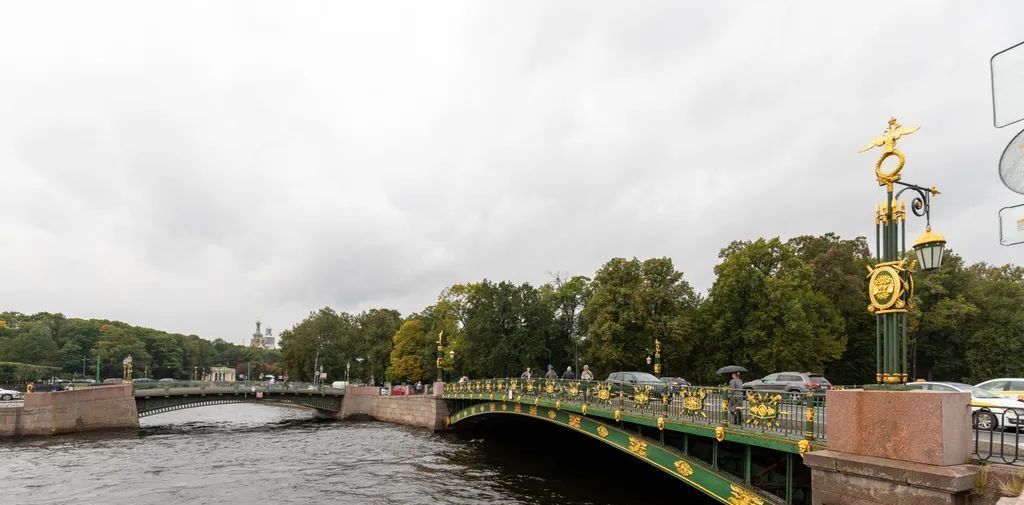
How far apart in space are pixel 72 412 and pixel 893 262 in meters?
44.6

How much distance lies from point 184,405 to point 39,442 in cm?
1273

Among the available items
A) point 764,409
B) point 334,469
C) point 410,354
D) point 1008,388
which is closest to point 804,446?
point 764,409

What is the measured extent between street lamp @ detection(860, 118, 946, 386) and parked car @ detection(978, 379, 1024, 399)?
1181 cm

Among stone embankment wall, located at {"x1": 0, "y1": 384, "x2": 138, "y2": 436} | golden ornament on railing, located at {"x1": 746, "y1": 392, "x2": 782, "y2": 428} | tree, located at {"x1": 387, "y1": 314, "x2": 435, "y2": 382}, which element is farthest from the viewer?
tree, located at {"x1": 387, "y1": 314, "x2": 435, "y2": 382}

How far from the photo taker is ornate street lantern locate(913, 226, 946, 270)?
7992 mm

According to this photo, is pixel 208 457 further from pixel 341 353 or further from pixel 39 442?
pixel 341 353

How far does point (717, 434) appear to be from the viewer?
12539 millimetres

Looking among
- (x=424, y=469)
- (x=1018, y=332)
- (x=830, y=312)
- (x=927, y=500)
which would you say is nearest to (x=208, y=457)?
(x=424, y=469)

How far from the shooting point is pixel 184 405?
45.9 meters

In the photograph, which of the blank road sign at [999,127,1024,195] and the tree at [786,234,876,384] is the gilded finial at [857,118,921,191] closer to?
the blank road sign at [999,127,1024,195]

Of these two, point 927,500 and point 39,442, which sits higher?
point 927,500

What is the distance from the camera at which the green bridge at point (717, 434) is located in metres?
11.3

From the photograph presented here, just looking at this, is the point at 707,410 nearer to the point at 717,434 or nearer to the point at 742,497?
the point at 717,434

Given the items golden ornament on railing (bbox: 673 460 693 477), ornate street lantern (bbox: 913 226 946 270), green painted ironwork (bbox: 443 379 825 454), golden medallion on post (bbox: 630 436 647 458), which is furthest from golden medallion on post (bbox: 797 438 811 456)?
golden medallion on post (bbox: 630 436 647 458)
